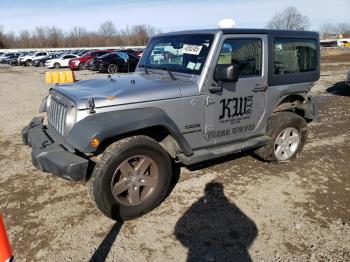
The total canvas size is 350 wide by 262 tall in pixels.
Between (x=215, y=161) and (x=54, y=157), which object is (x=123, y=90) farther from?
(x=215, y=161)

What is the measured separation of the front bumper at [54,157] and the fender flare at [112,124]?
0.15 meters

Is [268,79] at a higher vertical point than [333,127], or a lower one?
higher

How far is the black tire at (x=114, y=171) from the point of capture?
11.7ft

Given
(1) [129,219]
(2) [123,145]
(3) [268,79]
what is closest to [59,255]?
(1) [129,219]

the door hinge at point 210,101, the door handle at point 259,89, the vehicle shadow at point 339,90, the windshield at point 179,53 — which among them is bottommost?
the vehicle shadow at point 339,90

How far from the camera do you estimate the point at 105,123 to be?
138 inches

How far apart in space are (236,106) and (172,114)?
1.05 m

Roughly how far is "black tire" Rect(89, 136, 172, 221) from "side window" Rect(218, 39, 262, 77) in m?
1.44

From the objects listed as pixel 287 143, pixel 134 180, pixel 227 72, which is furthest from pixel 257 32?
pixel 134 180

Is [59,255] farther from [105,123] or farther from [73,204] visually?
[105,123]

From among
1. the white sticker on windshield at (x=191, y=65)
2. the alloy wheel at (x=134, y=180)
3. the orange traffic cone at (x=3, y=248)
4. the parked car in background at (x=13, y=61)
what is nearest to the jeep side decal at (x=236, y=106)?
the white sticker on windshield at (x=191, y=65)

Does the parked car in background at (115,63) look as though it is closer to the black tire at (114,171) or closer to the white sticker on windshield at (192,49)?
the white sticker on windshield at (192,49)

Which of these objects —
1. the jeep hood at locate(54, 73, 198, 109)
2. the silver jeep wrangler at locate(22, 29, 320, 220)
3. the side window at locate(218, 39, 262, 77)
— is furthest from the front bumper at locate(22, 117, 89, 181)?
the side window at locate(218, 39, 262, 77)

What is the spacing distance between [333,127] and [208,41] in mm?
4795
